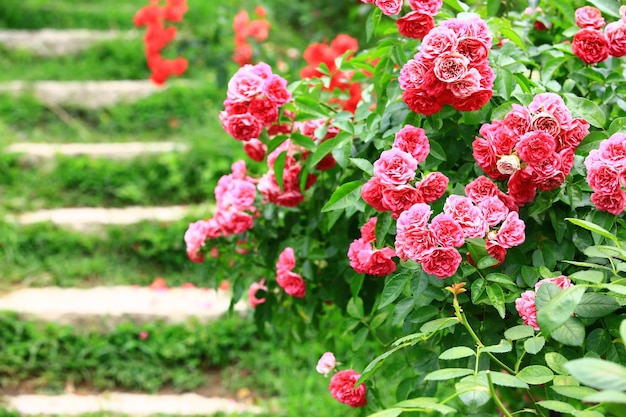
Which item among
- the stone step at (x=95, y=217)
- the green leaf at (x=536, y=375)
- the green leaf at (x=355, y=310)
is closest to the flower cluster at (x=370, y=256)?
the green leaf at (x=355, y=310)

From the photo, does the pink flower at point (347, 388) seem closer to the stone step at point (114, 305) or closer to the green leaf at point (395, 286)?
the green leaf at point (395, 286)

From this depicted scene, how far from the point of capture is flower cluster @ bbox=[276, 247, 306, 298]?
1577 mm

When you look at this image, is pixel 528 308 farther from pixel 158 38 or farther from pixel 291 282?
pixel 158 38

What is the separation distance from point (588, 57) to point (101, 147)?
2899 mm

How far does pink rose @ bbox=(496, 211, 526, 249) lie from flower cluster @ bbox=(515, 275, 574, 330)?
74 millimetres

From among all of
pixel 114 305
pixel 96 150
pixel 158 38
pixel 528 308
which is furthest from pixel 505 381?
pixel 158 38

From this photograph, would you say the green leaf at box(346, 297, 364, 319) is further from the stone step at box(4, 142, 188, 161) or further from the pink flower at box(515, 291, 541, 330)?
the stone step at box(4, 142, 188, 161)

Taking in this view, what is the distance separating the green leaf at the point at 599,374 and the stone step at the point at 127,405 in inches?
75.1

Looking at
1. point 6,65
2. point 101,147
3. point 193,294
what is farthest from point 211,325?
point 6,65

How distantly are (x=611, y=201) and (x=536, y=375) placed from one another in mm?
315

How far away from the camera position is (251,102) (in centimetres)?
142

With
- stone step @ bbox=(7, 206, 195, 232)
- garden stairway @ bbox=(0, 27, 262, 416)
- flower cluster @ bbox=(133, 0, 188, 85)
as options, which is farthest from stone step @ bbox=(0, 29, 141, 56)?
stone step @ bbox=(7, 206, 195, 232)

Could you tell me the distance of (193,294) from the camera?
3.07 meters

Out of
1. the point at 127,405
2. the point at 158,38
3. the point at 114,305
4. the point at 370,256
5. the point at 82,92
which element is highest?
the point at 370,256
